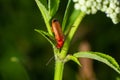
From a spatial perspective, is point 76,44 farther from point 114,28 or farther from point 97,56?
point 97,56

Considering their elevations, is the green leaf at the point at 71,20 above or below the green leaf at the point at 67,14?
below

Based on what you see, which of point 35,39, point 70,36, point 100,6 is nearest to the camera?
point 100,6

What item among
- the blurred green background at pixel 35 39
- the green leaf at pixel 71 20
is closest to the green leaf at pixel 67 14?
the green leaf at pixel 71 20

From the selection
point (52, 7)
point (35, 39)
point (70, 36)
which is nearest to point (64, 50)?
point (70, 36)

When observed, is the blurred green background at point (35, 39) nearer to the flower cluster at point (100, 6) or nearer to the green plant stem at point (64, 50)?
the green plant stem at point (64, 50)

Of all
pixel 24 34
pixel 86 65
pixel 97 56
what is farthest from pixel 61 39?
pixel 24 34

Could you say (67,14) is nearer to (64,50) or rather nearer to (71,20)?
(71,20)
